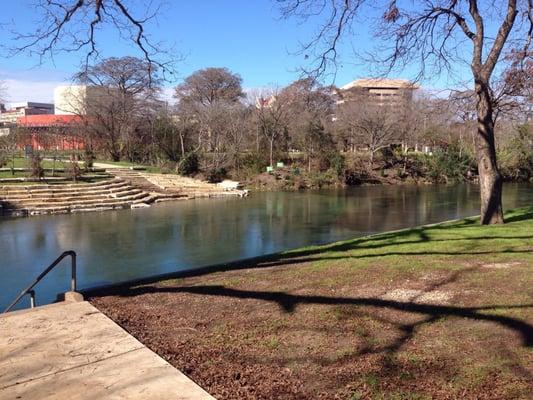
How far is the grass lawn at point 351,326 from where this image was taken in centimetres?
310

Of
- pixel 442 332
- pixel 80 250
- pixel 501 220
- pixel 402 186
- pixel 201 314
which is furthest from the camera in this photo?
pixel 402 186

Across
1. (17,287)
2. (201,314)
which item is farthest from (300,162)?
(201,314)

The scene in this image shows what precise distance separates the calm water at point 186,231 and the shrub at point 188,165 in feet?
25.2

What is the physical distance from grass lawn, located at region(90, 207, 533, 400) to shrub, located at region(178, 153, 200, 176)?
2712cm

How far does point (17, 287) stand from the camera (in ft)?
30.5

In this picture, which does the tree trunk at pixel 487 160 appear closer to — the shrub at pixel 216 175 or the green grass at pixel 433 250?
the green grass at pixel 433 250

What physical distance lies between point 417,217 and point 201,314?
1589cm

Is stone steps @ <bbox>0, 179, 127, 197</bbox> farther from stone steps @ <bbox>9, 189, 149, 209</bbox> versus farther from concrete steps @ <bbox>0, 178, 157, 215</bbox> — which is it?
stone steps @ <bbox>9, 189, 149, 209</bbox>

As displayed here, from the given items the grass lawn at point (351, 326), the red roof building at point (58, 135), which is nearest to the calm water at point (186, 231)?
the grass lawn at point (351, 326)

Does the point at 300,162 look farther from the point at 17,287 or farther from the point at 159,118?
the point at 17,287

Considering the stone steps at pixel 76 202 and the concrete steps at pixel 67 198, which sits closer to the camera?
the concrete steps at pixel 67 198

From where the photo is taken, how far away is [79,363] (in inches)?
141

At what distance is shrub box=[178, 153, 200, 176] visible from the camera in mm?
33250

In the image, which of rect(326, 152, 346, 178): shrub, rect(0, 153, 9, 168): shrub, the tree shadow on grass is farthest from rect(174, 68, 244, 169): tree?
the tree shadow on grass
